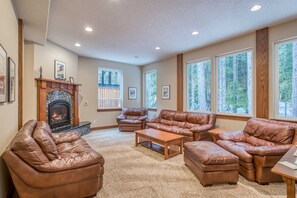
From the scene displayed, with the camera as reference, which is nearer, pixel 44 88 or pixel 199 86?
pixel 44 88

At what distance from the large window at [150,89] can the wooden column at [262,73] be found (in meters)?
4.16

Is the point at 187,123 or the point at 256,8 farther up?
the point at 256,8

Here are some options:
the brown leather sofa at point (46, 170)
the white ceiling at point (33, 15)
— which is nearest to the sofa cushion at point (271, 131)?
the brown leather sofa at point (46, 170)

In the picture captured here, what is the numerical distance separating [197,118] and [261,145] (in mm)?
2013

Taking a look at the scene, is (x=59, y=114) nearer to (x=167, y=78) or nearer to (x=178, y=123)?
(x=178, y=123)

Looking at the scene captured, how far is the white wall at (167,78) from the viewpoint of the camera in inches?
246

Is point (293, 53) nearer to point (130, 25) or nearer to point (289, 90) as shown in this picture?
point (289, 90)

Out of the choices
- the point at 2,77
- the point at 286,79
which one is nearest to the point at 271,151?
the point at 286,79

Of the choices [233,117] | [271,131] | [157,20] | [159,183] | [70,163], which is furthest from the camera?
[233,117]

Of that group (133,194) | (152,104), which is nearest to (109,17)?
(133,194)

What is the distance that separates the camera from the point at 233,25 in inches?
141

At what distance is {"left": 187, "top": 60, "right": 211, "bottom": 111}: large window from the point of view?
521cm

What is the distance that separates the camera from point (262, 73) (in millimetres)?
3801

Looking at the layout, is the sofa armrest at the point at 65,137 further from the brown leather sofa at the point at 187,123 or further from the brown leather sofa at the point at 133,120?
the brown leather sofa at the point at 133,120
